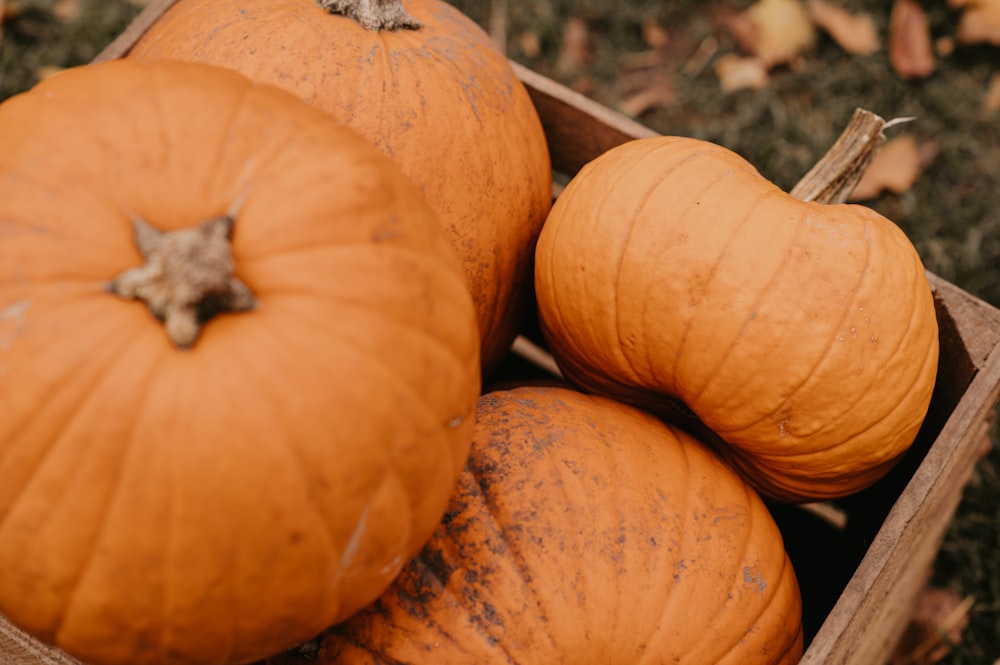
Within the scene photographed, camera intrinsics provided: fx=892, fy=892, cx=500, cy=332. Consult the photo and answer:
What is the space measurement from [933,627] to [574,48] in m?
2.05

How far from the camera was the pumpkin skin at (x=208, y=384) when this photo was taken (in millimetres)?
895

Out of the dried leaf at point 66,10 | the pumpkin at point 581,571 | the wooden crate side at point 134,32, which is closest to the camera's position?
the pumpkin at point 581,571

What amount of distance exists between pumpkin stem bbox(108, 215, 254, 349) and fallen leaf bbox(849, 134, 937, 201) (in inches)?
88.7

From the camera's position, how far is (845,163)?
1527 millimetres

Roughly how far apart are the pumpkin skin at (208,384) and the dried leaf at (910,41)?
2.45 meters

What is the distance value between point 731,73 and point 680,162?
5.74 feet

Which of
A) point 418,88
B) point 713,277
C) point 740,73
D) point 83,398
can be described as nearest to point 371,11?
point 418,88

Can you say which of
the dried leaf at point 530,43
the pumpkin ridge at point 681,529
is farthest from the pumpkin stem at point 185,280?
the dried leaf at point 530,43

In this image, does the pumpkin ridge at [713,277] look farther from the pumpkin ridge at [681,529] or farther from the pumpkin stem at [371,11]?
the pumpkin stem at [371,11]

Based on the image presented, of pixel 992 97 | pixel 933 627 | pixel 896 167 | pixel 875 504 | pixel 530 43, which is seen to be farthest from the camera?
pixel 530 43

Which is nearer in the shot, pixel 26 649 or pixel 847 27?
pixel 26 649

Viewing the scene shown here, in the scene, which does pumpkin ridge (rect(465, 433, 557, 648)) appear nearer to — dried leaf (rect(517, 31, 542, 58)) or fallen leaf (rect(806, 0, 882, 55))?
dried leaf (rect(517, 31, 542, 58))

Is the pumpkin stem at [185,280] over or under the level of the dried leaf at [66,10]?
over

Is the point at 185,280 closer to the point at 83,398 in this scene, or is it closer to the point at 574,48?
the point at 83,398
